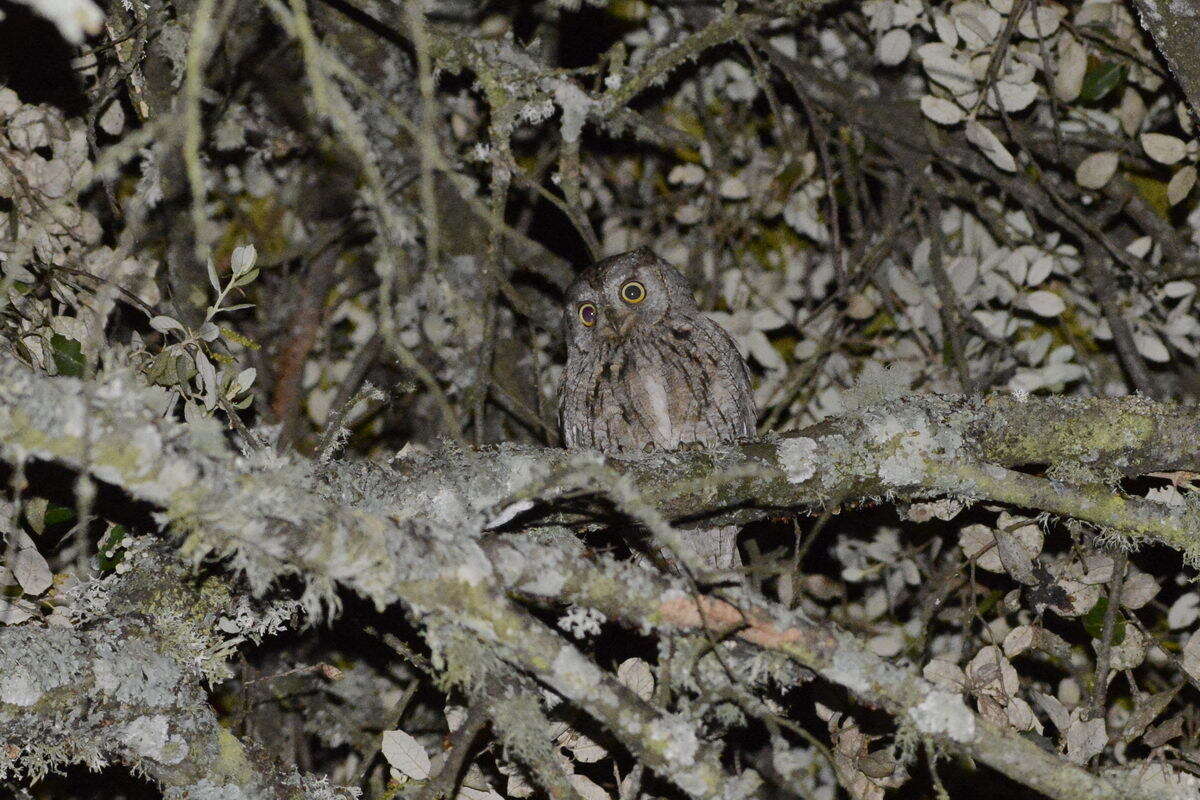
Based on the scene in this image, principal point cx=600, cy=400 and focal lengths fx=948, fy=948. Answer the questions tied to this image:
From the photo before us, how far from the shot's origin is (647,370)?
3.25m

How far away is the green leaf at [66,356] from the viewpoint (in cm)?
210

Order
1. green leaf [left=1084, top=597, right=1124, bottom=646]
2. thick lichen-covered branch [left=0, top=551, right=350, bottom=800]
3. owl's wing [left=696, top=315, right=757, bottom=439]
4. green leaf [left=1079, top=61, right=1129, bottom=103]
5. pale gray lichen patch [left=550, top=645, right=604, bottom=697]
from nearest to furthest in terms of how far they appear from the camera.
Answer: pale gray lichen patch [left=550, top=645, right=604, bottom=697] < thick lichen-covered branch [left=0, top=551, right=350, bottom=800] < green leaf [left=1084, top=597, right=1124, bottom=646] < green leaf [left=1079, top=61, right=1129, bottom=103] < owl's wing [left=696, top=315, right=757, bottom=439]

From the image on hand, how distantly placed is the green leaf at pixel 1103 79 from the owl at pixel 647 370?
1.42 meters

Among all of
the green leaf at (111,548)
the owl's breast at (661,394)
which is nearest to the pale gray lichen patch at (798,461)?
the owl's breast at (661,394)

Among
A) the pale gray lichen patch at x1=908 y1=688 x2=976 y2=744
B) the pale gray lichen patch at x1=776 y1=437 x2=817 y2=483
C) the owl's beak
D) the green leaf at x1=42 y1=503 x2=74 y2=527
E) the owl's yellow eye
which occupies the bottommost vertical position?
the owl's beak

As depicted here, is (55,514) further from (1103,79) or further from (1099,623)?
(1103,79)

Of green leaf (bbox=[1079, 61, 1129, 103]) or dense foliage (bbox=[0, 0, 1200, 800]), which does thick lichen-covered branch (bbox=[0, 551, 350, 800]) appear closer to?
dense foliage (bbox=[0, 0, 1200, 800])

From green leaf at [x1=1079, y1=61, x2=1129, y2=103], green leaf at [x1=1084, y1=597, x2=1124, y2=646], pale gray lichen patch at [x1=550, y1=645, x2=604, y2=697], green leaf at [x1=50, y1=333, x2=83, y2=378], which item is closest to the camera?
pale gray lichen patch at [x1=550, y1=645, x2=604, y2=697]

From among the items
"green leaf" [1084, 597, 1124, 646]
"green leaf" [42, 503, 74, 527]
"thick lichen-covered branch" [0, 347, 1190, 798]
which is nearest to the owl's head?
"thick lichen-covered branch" [0, 347, 1190, 798]

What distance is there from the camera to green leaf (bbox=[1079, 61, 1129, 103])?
307 centimetres

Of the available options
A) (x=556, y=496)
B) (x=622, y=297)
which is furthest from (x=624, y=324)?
(x=556, y=496)

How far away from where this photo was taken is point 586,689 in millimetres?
1554

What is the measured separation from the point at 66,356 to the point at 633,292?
1.83 meters

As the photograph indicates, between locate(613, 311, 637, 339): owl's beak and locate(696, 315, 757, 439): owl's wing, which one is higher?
locate(613, 311, 637, 339): owl's beak
